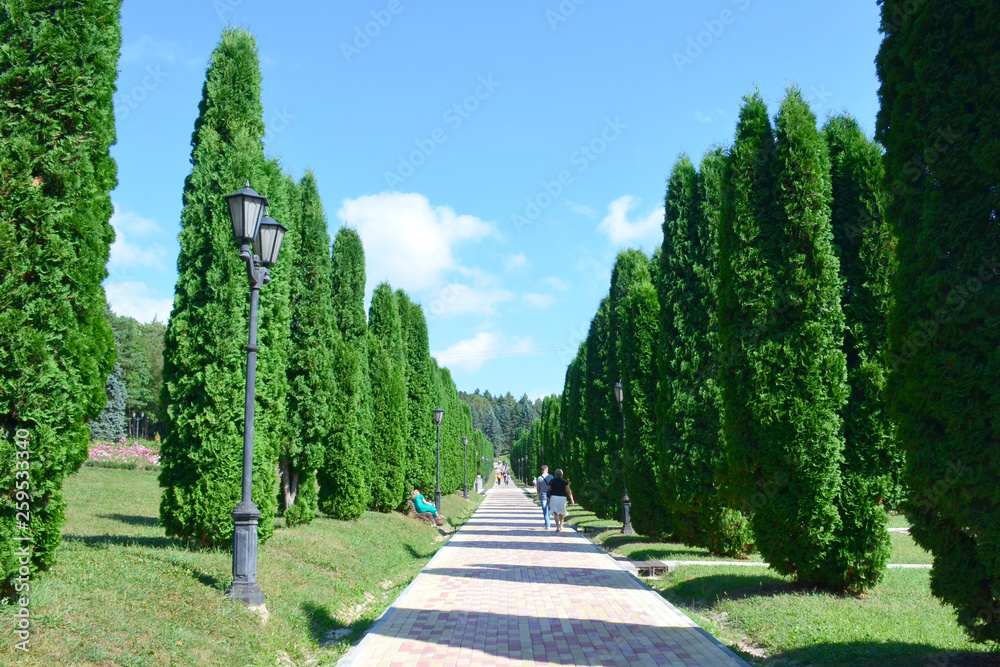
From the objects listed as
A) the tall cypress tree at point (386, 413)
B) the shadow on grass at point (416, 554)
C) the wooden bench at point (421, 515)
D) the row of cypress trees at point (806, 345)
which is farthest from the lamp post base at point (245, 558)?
the wooden bench at point (421, 515)

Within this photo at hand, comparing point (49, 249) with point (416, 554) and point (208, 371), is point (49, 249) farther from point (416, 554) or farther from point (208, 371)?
point (416, 554)

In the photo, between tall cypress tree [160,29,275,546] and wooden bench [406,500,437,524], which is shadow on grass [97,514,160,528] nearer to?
tall cypress tree [160,29,275,546]

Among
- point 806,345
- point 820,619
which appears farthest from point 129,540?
point 806,345

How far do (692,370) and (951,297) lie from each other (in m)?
9.21

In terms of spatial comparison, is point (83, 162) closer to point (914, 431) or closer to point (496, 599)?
point (496, 599)

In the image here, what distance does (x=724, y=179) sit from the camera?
1024 cm

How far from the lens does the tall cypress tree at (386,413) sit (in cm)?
2189

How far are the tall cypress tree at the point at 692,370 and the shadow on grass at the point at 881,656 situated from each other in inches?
287

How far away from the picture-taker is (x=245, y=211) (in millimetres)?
7715

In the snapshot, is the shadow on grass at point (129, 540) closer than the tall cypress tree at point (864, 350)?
No

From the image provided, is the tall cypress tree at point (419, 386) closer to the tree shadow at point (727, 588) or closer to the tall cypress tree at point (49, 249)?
the tree shadow at point (727, 588)

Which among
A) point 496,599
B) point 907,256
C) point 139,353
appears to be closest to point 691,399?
point 496,599

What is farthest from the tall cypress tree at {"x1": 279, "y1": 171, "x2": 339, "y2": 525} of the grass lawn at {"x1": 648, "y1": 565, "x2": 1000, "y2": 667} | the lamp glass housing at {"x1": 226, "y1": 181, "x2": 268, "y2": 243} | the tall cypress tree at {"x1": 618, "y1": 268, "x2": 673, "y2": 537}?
the grass lawn at {"x1": 648, "y1": 565, "x2": 1000, "y2": 667}

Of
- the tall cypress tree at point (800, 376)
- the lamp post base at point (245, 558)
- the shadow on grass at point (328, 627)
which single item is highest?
the tall cypress tree at point (800, 376)
